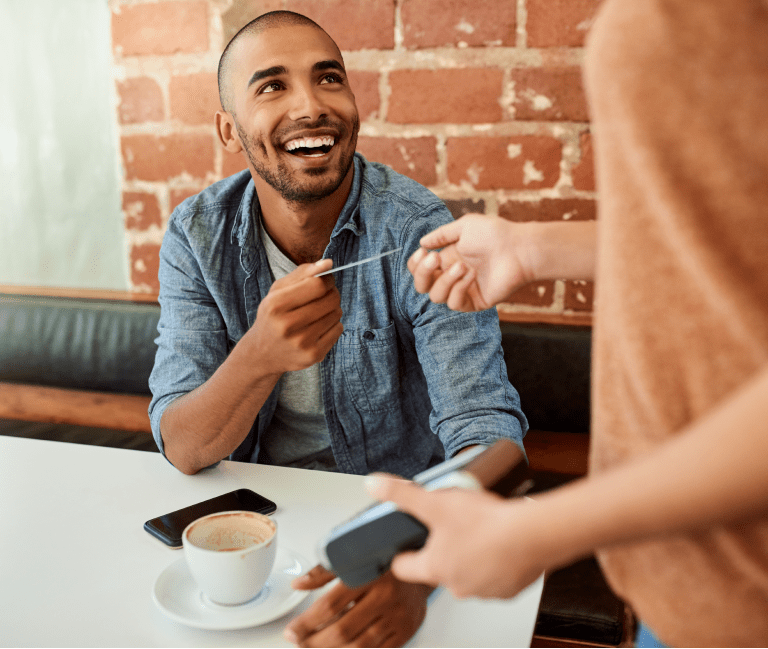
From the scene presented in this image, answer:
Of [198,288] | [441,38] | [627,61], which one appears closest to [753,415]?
[627,61]

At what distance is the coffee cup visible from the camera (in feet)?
1.79

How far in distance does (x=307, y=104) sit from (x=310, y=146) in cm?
7

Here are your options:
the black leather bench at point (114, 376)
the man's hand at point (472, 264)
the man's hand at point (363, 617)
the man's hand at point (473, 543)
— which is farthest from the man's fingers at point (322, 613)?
the black leather bench at point (114, 376)

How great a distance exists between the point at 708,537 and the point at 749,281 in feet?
0.48

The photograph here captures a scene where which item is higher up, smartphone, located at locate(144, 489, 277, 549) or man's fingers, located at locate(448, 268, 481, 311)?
man's fingers, located at locate(448, 268, 481, 311)

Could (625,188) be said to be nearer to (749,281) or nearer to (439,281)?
(749,281)

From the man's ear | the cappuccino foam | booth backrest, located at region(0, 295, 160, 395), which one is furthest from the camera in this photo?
booth backrest, located at region(0, 295, 160, 395)

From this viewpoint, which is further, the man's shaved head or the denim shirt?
the man's shaved head

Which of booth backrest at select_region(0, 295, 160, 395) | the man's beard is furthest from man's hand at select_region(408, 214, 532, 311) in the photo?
booth backrest at select_region(0, 295, 160, 395)

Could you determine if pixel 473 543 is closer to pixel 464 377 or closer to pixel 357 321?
pixel 464 377

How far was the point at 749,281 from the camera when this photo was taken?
1.11ft

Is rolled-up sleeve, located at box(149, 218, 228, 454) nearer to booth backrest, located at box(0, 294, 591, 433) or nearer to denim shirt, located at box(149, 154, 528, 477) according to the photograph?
denim shirt, located at box(149, 154, 528, 477)

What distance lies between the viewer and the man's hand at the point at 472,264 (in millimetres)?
686

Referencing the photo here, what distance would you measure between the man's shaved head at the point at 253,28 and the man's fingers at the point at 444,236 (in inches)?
23.5
